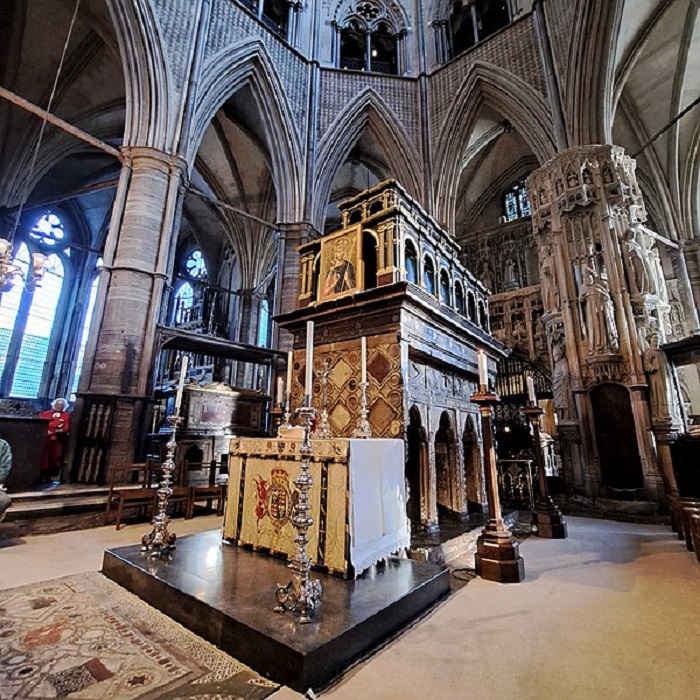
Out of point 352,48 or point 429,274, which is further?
point 352,48

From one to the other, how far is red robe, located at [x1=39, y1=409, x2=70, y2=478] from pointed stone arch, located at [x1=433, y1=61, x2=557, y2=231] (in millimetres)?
11835

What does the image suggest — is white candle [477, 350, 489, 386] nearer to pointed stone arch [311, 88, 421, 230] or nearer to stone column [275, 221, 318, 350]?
stone column [275, 221, 318, 350]

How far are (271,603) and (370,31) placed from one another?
19.4 m

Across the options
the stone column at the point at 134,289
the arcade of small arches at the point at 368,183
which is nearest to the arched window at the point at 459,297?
the arcade of small arches at the point at 368,183

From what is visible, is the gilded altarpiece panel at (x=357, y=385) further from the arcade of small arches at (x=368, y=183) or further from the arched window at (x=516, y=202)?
the arched window at (x=516, y=202)

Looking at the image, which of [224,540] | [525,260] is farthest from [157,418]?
[525,260]

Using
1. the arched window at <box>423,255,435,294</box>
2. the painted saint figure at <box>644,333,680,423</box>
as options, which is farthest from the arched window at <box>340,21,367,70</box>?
the painted saint figure at <box>644,333,680,423</box>

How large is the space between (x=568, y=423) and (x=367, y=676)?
7.79 m

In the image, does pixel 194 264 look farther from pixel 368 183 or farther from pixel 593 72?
pixel 593 72

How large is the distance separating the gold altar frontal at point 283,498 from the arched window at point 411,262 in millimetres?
2563

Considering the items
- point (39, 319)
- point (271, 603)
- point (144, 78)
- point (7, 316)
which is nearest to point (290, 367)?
point (271, 603)

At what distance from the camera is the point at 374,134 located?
13406mm

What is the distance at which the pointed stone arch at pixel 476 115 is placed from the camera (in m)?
10.7

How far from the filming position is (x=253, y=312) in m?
16.5
